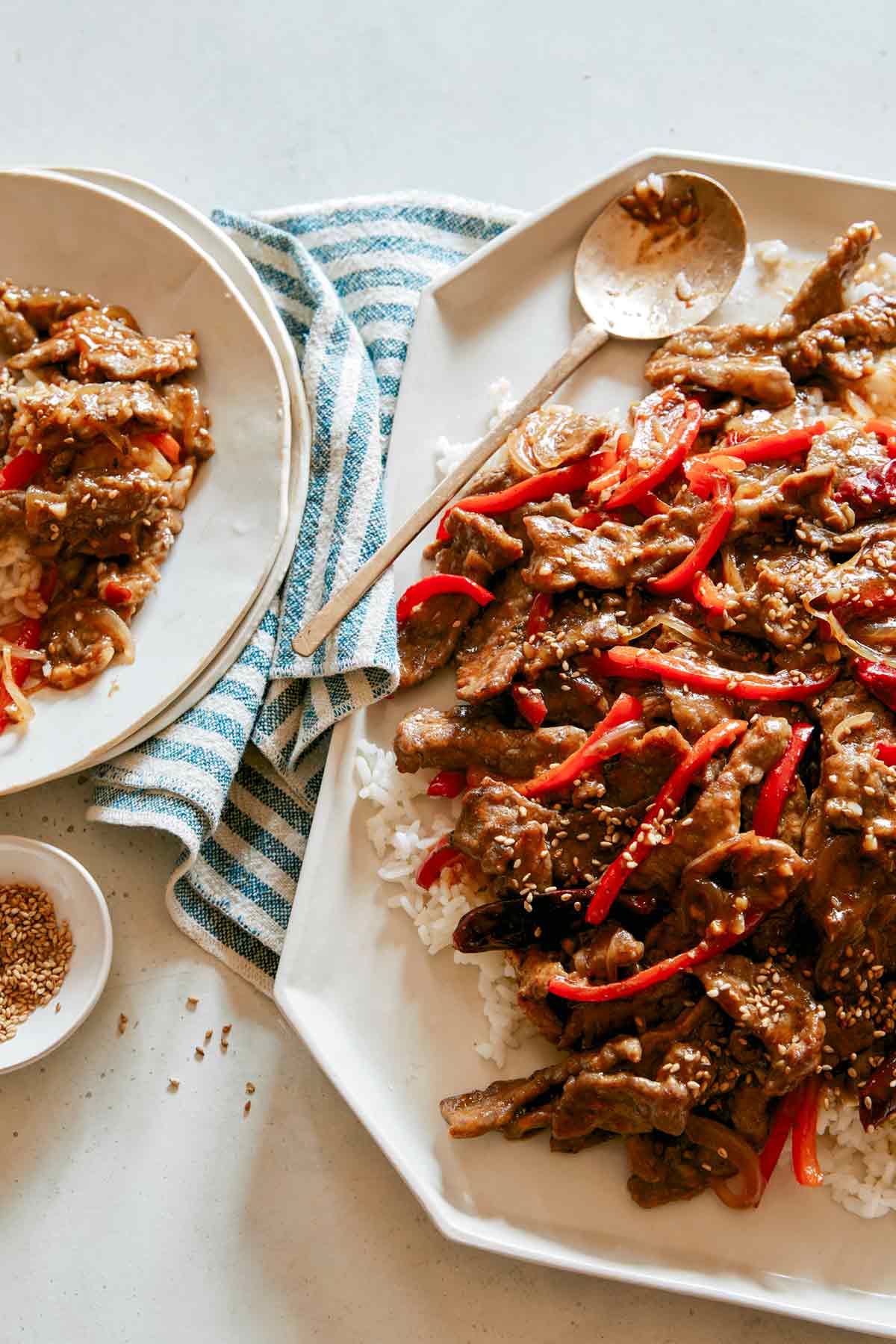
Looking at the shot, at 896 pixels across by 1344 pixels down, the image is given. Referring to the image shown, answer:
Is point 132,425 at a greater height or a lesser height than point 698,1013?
greater

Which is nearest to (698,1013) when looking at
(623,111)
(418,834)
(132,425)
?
(418,834)

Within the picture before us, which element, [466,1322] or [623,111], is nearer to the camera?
[466,1322]

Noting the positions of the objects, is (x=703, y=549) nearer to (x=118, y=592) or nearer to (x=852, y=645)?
(x=852, y=645)

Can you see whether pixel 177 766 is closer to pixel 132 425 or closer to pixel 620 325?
pixel 132 425

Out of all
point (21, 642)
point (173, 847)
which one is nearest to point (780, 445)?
point (173, 847)

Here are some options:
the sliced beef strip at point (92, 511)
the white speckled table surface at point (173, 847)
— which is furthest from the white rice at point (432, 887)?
the sliced beef strip at point (92, 511)

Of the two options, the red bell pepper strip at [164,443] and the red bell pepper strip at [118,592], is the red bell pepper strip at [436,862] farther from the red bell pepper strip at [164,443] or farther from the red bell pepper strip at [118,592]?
the red bell pepper strip at [164,443]

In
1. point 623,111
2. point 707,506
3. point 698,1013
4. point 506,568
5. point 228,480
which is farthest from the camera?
point 623,111
